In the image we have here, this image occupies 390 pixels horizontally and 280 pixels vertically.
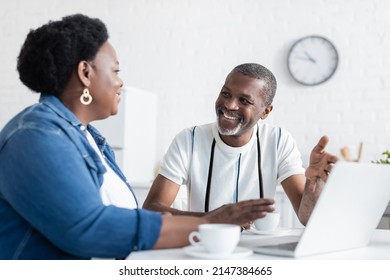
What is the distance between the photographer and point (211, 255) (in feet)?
3.79

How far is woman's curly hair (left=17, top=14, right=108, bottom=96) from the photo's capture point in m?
1.43

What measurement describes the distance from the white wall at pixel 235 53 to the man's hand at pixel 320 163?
2496 millimetres

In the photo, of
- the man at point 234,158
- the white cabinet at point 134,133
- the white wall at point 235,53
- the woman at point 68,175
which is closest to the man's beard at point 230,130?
the man at point 234,158

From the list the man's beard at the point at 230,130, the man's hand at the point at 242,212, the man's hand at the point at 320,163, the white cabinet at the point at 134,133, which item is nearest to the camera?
the man's hand at the point at 242,212

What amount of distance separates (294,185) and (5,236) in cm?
126

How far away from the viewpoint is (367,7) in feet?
13.6

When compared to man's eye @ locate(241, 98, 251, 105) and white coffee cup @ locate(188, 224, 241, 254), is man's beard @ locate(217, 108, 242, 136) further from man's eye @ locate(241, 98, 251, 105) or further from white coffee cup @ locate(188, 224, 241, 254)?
white coffee cup @ locate(188, 224, 241, 254)

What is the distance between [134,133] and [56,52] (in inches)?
107

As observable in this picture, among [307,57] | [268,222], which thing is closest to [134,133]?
[307,57]

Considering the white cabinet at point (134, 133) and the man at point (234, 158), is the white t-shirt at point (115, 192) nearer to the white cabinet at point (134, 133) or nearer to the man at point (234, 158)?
the man at point (234, 158)

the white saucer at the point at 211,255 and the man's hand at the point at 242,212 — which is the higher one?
the man's hand at the point at 242,212

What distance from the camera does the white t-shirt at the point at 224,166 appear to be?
7.43ft

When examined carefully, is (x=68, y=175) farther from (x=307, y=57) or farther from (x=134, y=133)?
(x=307, y=57)

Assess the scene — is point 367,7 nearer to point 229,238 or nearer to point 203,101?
point 203,101
